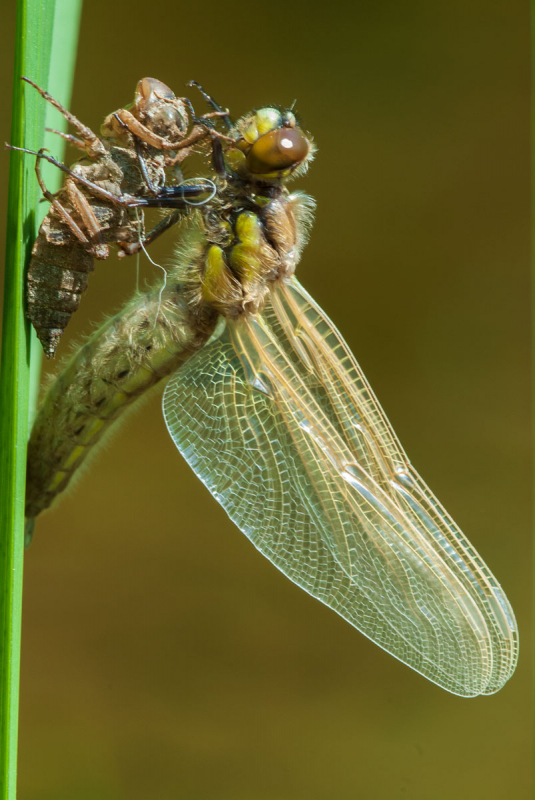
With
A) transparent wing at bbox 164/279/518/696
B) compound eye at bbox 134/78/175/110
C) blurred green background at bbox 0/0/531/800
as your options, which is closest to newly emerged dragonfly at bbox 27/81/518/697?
transparent wing at bbox 164/279/518/696

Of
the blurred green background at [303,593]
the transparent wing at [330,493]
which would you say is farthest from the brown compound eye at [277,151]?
the blurred green background at [303,593]

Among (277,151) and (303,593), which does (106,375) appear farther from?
(303,593)

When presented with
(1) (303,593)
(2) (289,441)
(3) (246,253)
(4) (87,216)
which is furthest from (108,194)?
(1) (303,593)

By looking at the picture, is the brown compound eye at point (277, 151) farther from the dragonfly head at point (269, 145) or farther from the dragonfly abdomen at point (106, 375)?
the dragonfly abdomen at point (106, 375)

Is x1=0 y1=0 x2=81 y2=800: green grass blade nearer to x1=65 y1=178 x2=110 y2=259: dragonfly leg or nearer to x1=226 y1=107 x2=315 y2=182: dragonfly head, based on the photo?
x1=65 y1=178 x2=110 y2=259: dragonfly leg

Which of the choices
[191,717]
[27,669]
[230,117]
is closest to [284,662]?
[191,717]

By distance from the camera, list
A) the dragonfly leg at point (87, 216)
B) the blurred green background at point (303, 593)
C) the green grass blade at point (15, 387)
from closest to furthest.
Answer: the green grass blade at point (15, 387) < the dragonfly leg at point (87, 216) < the blurred green background at point (303, 593)
